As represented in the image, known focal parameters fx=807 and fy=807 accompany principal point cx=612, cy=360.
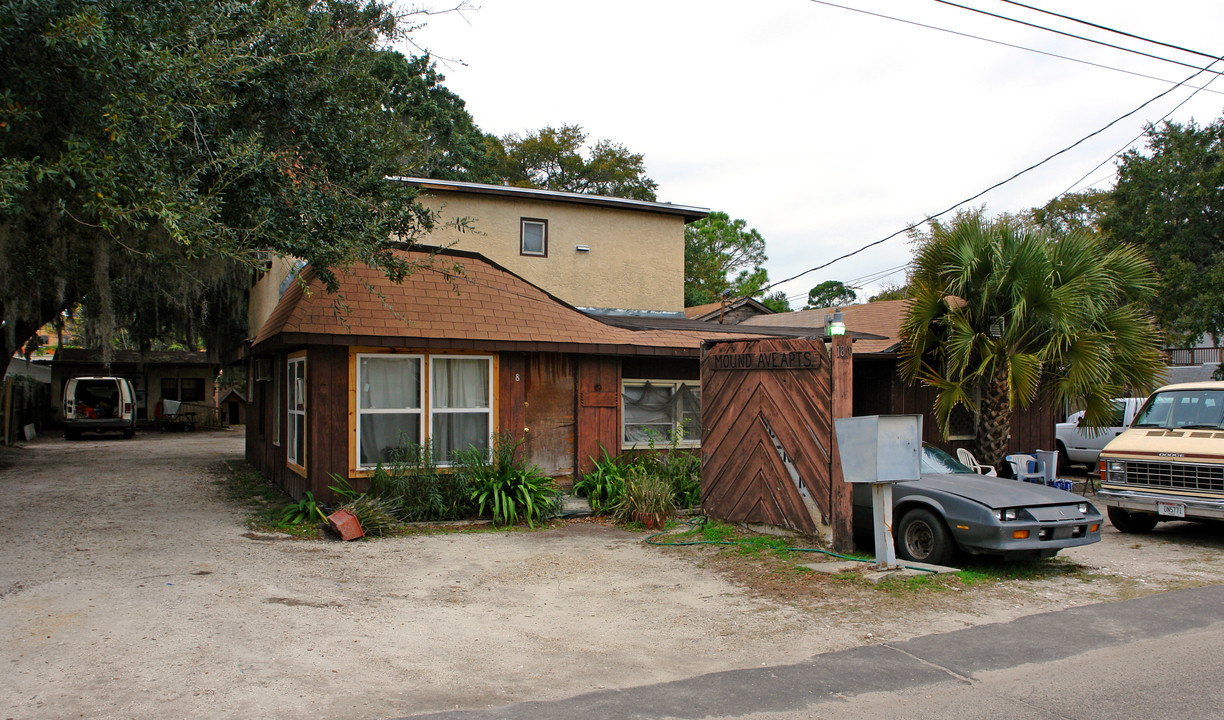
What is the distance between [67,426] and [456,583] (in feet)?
76.8

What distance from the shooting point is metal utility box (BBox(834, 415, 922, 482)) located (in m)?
7.52

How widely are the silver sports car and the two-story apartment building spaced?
4761mm

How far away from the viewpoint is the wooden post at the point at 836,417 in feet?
27.3

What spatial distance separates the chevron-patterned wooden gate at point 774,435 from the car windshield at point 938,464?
121cm

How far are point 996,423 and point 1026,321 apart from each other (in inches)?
62.2

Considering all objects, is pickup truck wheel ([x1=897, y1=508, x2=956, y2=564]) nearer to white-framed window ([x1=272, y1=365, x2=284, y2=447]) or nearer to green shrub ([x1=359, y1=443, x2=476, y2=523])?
green shrub ([x1=359, y1=443, x2=476, y2=523])

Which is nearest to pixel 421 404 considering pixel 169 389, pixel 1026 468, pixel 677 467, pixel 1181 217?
pixel 677 467

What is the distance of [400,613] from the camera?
657 cm

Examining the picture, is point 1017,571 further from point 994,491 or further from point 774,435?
point 774,435

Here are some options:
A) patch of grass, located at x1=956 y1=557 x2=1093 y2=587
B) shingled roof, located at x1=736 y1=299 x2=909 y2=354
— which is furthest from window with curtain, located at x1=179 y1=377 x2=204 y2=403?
patch of grass, located at x1=956 y1=557 x2=1093 y2=587

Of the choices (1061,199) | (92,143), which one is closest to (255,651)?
(92,143)

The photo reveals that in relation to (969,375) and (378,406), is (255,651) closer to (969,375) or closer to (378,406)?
(378,406)

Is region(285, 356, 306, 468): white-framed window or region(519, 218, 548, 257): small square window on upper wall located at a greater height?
region(519, 218, 548, 257): small square window on upper wall

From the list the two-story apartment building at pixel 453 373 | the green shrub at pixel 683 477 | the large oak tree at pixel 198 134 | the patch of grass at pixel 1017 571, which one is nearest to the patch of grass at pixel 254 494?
the two-story apartment building at pixel 453 373
